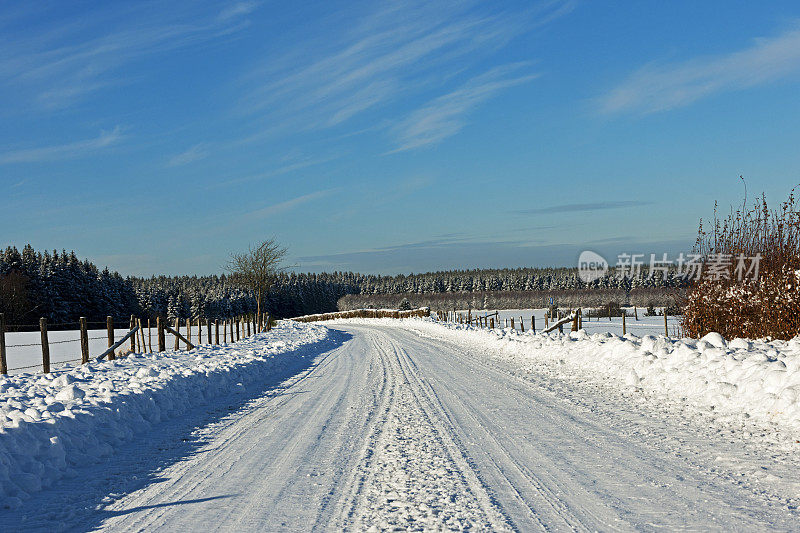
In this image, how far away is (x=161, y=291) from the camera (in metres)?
101

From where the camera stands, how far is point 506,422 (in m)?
8.66

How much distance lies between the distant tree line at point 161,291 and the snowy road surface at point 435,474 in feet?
46.5

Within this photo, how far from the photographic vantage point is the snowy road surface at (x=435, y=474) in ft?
15.6

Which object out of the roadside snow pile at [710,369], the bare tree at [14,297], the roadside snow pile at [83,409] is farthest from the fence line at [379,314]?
the roadside snow pile at [83,409]

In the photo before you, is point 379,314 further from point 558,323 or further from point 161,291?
point 558,323

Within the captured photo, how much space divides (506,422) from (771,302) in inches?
396

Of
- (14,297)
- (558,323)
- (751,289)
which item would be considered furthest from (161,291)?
(751,289)

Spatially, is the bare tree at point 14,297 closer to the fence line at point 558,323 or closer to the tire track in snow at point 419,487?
the fence line at point 558,323

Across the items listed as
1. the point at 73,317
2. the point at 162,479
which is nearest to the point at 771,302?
the point at 162,479

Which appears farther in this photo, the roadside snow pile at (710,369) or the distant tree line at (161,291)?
the distant tree line at (161,291)

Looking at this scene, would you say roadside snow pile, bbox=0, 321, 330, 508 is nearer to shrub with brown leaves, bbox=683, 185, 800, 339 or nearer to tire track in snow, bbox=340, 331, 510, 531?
tire track in snow, bbox=340, 331, 510, 531

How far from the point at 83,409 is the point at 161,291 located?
327 feet

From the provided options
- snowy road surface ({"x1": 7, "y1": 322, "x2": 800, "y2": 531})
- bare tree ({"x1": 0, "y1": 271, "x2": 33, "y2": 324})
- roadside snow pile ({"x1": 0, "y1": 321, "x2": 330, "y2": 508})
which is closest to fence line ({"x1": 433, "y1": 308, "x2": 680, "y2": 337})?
roadside snow pile ({"x1": 0, "y1": 321, "x2": 330, "y2": 508})

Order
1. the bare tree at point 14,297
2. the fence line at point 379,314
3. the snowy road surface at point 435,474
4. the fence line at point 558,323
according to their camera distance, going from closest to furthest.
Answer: the snowy road surface at point 435,474 < the fence line at point 558,323 < the bare tree at point 14,297 < the fence line at point 379,314
